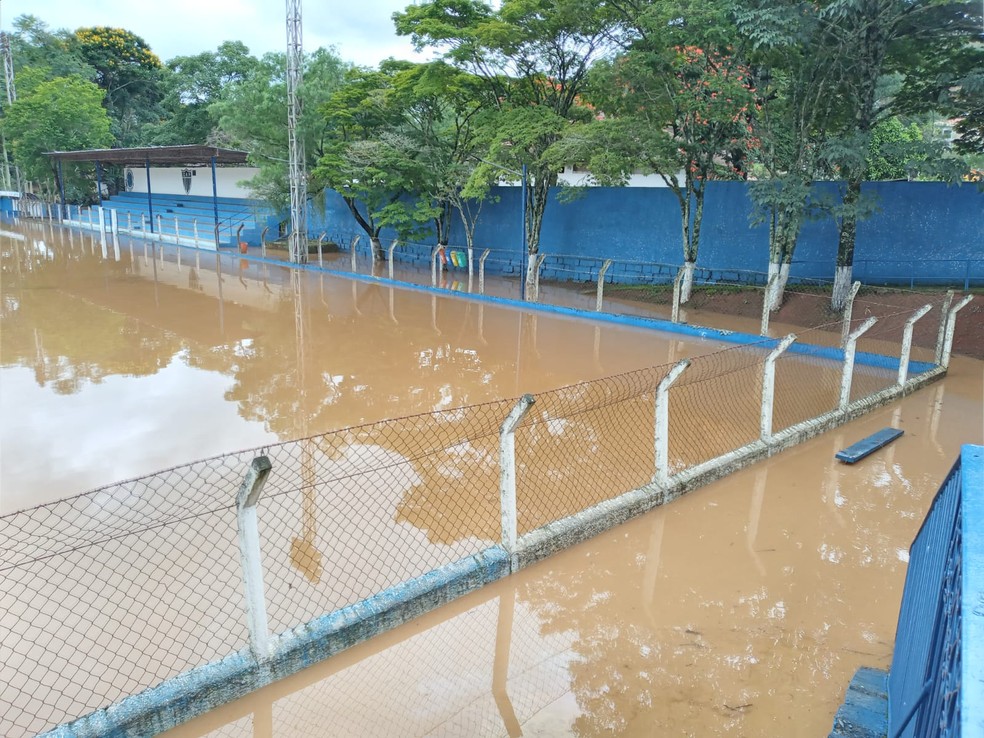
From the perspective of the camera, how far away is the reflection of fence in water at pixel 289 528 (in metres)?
3.85

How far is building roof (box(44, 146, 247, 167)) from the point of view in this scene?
83.4ft

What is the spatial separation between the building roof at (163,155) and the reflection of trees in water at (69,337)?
8347mm

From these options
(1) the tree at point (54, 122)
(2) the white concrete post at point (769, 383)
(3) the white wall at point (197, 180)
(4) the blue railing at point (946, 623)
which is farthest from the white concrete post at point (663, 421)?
(1) the tree at point (54, 122)

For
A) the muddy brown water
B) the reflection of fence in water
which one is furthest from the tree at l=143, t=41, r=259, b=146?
the reflection of fence in water

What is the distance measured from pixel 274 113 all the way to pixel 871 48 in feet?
55.2

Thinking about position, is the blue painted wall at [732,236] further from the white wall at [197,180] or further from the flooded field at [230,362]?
Answer: the white wall at [197,180]

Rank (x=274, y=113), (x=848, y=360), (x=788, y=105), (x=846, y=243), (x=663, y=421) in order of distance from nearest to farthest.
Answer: (x=663, y=421) → (x=848, y=360) → (x=846, y=243) → (x=788, y=105) → (x=274, y=113)

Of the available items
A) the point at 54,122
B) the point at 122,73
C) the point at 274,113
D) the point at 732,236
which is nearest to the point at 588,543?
the point at 732,236

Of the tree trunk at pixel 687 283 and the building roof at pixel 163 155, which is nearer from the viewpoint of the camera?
the tree trunk at pixel 687 283

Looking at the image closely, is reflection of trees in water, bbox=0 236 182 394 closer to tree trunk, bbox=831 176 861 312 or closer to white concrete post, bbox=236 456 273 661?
white concrete post, bbox=236 456 273 661

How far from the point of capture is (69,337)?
1177 cm

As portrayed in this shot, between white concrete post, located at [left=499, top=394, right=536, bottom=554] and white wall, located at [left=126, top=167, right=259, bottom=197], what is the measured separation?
2849 cm

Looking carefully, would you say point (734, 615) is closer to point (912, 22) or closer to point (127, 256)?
point (912, 22)

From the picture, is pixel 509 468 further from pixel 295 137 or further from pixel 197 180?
pixel 197 180
